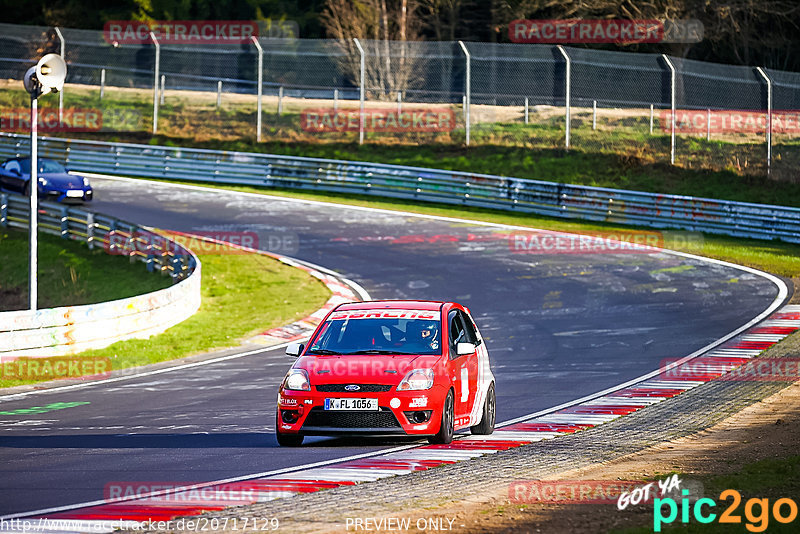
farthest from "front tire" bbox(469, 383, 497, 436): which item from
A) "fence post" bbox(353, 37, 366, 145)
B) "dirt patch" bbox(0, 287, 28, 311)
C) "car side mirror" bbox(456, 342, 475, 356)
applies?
"fence post" bbox(353, 37, 366, 145)

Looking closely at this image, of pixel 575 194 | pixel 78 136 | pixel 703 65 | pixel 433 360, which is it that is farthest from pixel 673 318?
pixel 78 136

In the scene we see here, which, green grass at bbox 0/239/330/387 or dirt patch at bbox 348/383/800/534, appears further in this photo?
green grass at bbox 0/239/330/387

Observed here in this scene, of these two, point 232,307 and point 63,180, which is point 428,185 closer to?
point 63,180

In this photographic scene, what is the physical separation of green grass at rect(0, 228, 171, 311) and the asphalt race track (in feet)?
9.17

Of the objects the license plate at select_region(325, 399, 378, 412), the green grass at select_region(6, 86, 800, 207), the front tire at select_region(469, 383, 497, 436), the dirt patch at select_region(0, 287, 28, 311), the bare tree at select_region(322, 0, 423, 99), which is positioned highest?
the bare tree at select_region(322, 0, 423, 99)

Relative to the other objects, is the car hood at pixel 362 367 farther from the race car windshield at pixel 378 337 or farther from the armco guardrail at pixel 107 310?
the armco guardrail at pixel 107 310

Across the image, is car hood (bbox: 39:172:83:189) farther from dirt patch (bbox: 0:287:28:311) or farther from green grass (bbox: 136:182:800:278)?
green grass (bbox: 136:182:800:278)

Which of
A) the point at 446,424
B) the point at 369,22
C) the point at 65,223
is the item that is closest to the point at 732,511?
the point at 446,424

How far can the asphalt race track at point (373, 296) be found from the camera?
10.1m

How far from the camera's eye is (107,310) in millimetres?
18422

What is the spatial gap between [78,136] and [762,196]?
2503 cm

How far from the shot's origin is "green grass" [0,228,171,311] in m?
25.2

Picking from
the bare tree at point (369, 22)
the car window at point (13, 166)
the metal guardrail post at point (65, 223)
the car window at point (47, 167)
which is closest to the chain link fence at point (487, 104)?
the car window at point (47, 167)

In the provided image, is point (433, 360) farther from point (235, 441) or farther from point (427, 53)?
point (427, 53)
